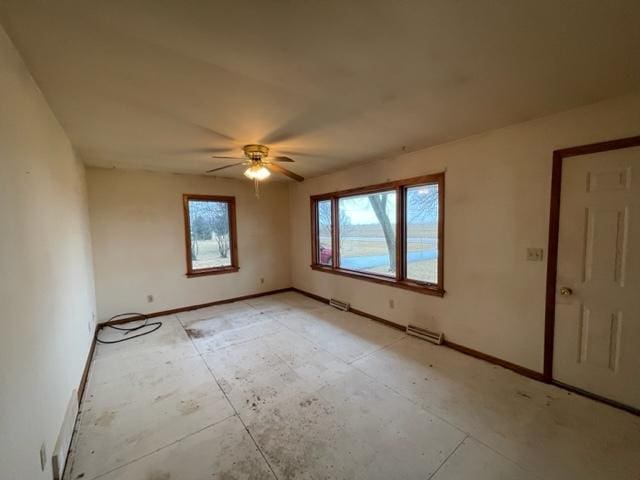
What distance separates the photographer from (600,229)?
211cm

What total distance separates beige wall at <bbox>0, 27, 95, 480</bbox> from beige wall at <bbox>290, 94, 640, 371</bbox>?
3.40 metres

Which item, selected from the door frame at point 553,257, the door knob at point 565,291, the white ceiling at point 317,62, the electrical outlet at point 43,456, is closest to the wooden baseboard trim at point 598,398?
the door frame at point 553,257

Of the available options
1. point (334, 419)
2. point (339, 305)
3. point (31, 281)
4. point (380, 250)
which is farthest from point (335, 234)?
point (31, 281)

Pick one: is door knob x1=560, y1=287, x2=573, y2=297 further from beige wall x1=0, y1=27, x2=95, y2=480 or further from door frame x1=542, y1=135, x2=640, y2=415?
beige wall x1=0, y1=27, x2=95, y2=480

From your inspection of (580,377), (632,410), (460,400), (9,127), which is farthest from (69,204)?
(632,410)

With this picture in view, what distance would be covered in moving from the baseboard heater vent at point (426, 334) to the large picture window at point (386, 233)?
0.50 m

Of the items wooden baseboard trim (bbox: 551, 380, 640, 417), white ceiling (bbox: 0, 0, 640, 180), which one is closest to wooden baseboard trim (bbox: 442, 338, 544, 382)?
wooden baseboard trim (bbox: 551, 380, 640, 417)

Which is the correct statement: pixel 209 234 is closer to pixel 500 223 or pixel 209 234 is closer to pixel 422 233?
pixel 422 233

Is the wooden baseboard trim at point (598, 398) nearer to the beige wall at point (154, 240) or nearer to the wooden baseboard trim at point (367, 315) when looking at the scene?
the wooden baseboard trim at point (367, 315)

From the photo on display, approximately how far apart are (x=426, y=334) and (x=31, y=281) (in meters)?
3.55

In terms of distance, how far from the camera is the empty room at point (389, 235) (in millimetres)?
1261

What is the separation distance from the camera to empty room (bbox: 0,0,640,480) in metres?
1.26

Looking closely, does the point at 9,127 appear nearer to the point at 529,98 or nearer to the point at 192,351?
the point at 192,351

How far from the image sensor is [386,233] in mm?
4008
